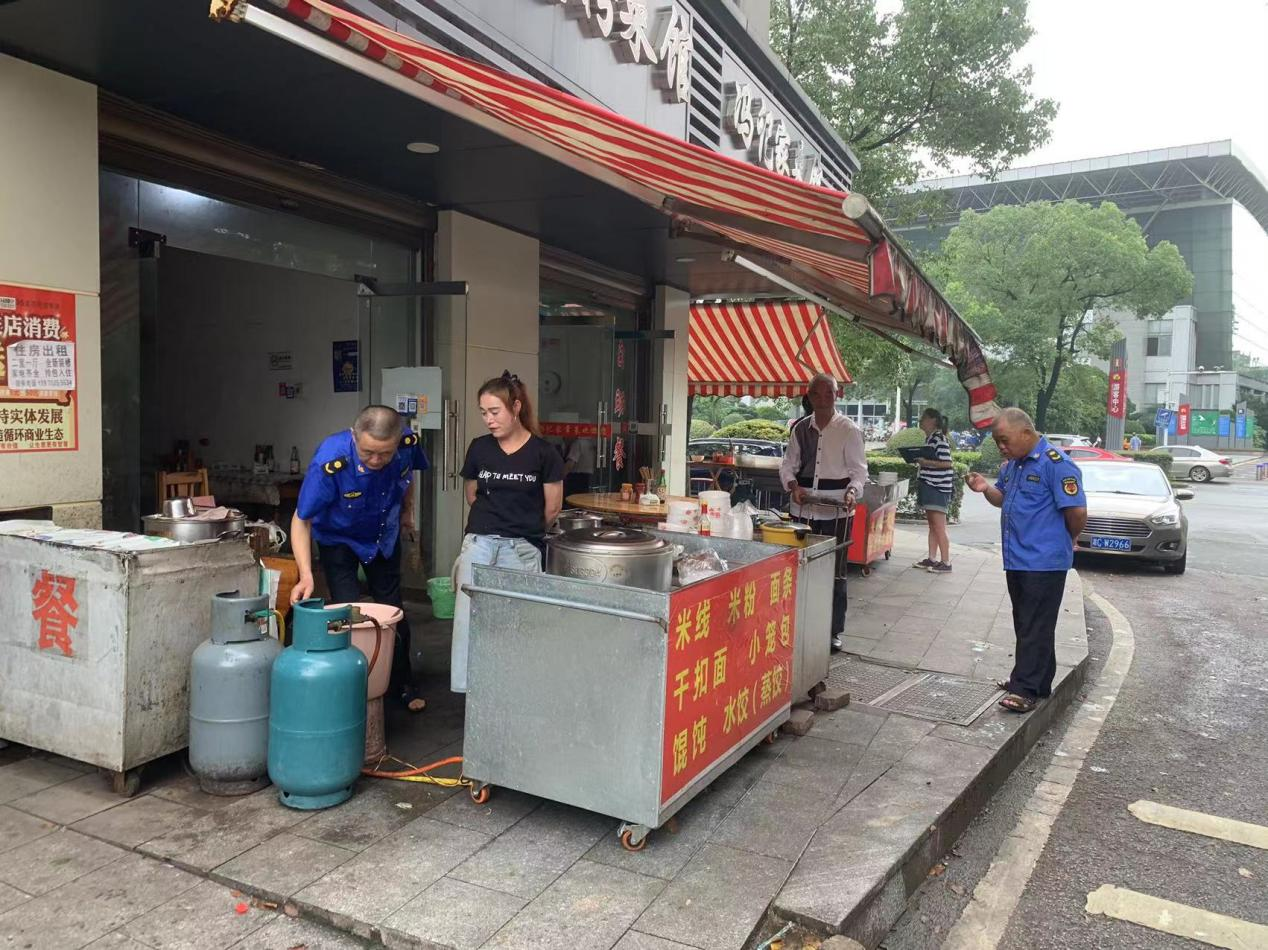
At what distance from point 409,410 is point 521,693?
12.7 feet

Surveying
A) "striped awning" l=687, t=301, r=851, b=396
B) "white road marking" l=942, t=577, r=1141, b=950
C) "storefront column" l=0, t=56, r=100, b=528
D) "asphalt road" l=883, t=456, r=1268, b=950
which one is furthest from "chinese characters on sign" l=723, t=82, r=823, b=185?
"storefront column" l=0, t=56, r=100, b=528

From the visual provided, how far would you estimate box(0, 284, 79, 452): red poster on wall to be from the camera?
12.8 feet

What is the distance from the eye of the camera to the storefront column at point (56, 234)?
3.89 meters

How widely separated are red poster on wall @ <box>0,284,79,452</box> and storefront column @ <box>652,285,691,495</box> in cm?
693

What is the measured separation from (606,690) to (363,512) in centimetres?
175

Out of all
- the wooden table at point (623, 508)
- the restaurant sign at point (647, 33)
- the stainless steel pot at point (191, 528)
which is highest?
the restaurant sign at point (647, 33)

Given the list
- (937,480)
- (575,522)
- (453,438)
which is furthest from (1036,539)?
(937,480)

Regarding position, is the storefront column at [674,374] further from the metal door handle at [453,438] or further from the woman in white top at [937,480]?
the metal door handle at [453,438]

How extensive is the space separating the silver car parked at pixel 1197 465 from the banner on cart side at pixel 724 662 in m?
33.3

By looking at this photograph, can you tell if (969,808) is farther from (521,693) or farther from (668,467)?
(668,467)

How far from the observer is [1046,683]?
5.21 m

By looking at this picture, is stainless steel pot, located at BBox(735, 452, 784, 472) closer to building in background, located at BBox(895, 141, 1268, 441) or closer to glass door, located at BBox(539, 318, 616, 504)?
glass door, located at BBox(539, 318, 616, 504)

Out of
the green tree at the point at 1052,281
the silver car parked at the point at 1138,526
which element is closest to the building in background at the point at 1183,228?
the green tree at the point at 1052,281

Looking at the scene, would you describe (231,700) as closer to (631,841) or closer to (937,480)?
(631,841)
